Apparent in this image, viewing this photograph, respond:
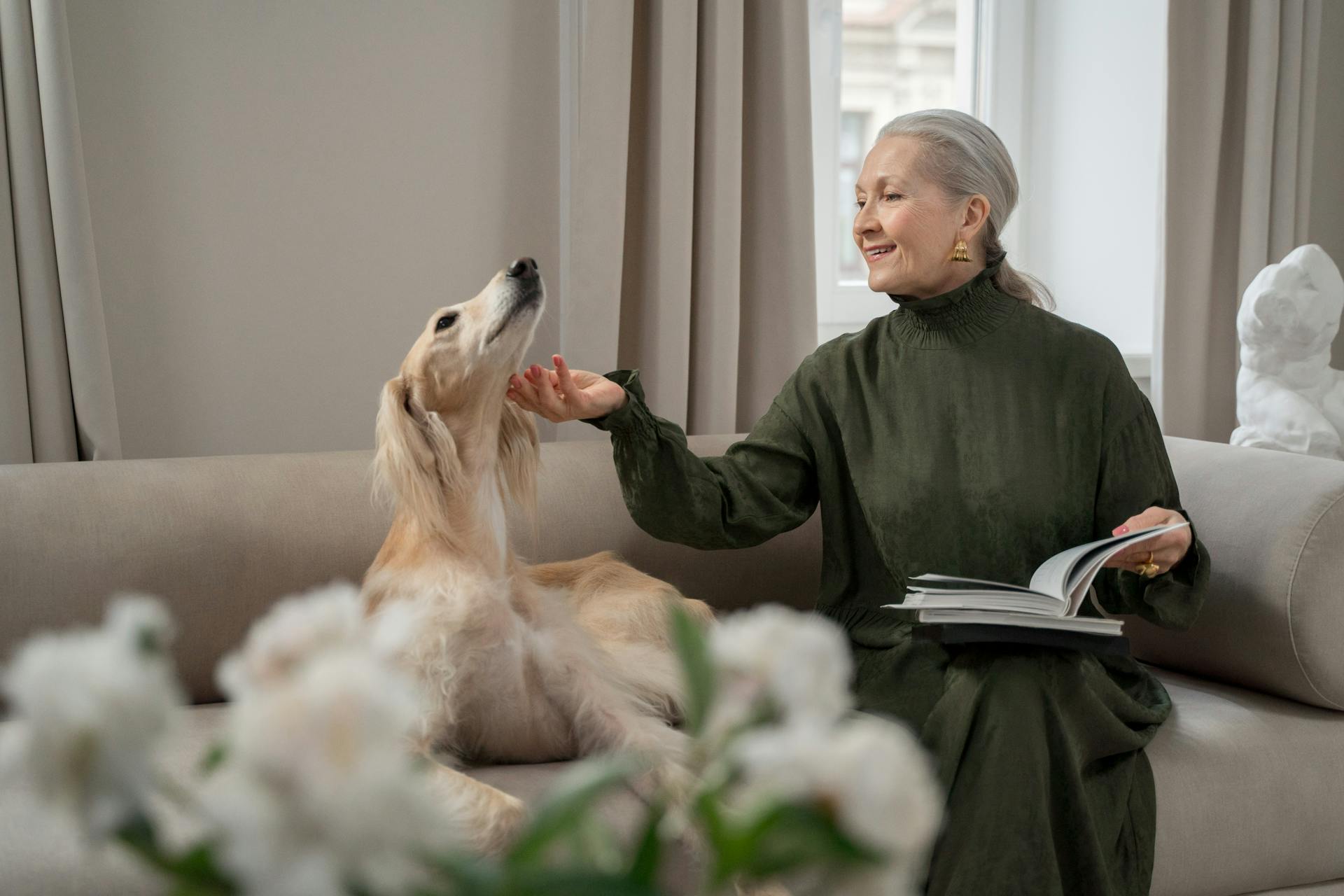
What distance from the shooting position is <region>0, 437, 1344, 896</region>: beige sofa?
1624mm

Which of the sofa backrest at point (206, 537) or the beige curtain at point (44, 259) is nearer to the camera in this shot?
the sofa backrest at point (206, 537)

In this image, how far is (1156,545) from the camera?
1.59 m

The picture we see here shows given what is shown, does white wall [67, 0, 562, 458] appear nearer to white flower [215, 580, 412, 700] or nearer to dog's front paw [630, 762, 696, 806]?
dog's front paw [630, 762, 696, 806]

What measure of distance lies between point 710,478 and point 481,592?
0.41 meters

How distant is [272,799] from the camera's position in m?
0.38

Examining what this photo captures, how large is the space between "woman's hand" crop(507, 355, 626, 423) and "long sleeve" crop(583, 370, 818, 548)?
3 centimetres

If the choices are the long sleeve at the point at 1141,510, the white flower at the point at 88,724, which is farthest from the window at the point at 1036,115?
the white flower at the point at 88,724

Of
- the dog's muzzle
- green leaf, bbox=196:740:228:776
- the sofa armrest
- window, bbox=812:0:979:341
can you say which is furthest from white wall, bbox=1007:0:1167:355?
green leaf, bbox=196:740:228:776

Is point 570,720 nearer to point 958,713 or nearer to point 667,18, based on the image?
point 958,713

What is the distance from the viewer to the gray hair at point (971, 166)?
1.84 m

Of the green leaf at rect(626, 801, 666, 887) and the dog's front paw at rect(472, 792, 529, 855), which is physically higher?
the green leaf at rect(626, 801, 666, 887)

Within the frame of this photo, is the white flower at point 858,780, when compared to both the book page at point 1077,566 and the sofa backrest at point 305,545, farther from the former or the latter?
the sofa backrest at point 305,545

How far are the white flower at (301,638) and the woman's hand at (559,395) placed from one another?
1118mm

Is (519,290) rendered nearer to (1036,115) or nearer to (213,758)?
(213,758)
